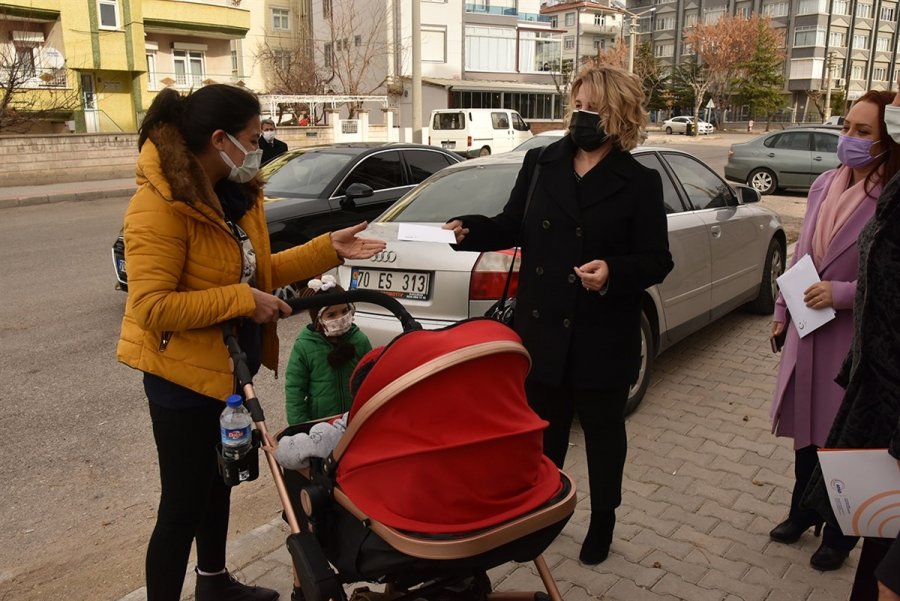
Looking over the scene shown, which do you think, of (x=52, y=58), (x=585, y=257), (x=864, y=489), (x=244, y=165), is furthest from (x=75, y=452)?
(x=52, y=58)

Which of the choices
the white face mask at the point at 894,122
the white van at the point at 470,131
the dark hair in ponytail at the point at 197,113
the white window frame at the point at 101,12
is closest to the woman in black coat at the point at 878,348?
the white face mask at the point at 894,122

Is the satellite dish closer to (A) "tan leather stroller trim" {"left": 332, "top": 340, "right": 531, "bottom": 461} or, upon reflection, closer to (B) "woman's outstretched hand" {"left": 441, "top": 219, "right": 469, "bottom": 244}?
(B) "woman's outstretched hand" {"left": 441, "top": 219, "right": 469, "bottom": 244}

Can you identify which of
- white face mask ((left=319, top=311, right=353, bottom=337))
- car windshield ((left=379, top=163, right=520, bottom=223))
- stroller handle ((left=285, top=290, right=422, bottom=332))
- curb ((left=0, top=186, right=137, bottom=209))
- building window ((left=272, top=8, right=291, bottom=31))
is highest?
building window ((left=272, top=8, right=291, bottom=31))

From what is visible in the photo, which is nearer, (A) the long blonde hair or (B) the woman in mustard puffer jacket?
(B) the woman in mustard puffer jacket

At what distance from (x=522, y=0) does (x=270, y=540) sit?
197 feet

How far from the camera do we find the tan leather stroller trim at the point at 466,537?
73.2 inches

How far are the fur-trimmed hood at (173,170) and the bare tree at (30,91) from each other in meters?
24.0

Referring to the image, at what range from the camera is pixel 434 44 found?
5216 cm

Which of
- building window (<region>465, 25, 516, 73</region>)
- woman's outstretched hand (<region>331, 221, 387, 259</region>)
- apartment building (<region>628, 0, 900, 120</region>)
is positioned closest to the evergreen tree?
apartment building (<region>628, 0, 900, 120</region>)

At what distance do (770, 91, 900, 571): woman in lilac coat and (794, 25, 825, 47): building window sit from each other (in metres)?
87.9

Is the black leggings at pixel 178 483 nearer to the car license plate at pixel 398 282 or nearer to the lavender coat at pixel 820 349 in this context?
the car license plate at pixel 398 282

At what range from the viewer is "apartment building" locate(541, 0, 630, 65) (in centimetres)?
7956

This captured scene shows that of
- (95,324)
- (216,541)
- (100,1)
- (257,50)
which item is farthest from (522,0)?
(216,541)

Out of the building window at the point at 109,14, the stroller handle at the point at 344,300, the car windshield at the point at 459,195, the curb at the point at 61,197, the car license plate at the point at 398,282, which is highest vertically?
the building window at the point at 109,14
